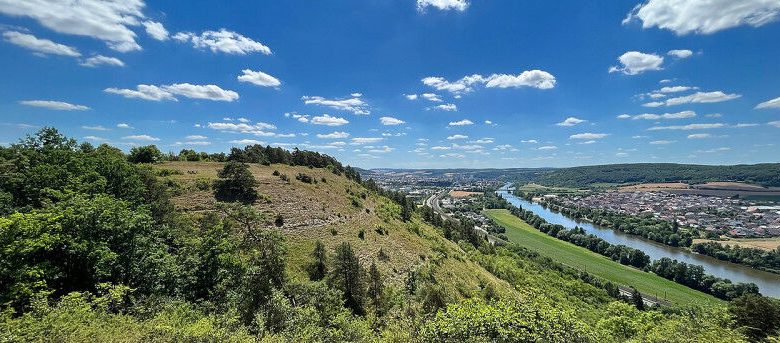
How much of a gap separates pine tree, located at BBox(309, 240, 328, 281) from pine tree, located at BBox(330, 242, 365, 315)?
2.18m

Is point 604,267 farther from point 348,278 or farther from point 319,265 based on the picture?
point 319,265

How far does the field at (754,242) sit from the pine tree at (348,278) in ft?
437

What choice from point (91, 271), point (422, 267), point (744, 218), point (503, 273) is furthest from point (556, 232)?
point (91, 271)

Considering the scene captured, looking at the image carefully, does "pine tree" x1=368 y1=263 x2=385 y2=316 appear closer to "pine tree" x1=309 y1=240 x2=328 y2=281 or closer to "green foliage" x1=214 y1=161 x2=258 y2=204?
"pine tree" x1=309 y1=240 x2=328 y2=281

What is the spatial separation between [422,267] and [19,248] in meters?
35.7

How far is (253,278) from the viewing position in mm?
22562

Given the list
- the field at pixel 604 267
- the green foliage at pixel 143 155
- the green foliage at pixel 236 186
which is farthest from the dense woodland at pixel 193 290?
the field at pixel 604 267

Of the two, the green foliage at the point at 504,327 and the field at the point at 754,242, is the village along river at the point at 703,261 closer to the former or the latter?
the field at the point at 754,242

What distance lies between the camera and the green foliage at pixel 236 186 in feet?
148

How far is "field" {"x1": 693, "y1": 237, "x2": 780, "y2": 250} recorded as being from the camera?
103m

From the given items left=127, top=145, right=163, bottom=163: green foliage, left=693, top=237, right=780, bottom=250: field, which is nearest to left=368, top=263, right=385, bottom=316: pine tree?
left=127, top=145, right=163, bottom=163: green foliage

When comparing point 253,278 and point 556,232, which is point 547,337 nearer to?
point 253,278

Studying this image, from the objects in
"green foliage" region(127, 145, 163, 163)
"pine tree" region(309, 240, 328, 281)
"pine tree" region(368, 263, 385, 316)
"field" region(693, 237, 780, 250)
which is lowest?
"field" region(693, 237, 780, 250)

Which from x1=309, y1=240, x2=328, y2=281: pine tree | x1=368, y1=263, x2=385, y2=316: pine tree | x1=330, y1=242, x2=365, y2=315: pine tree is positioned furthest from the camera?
x1=309, y1=240, x2=328, y2=281: pine tree
